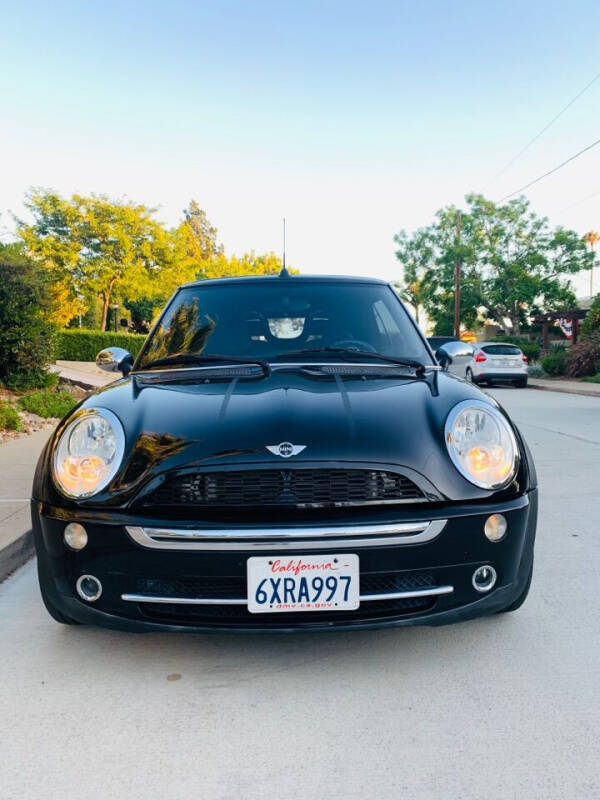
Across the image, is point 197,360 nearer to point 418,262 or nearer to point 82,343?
point 82,343

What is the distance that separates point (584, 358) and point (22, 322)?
18.7m

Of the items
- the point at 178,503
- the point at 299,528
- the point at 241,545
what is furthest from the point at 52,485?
the point at 299,528

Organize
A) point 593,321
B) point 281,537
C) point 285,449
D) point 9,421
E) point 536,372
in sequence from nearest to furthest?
point 281,537 < point 285,449 < point 9,421 < point 593,321 < point 536,372

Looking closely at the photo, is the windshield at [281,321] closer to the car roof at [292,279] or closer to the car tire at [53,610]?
the car roof at [292,279]

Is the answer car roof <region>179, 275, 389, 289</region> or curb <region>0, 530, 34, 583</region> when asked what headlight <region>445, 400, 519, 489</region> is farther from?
curb <region>0, 530, 34, 583</region>

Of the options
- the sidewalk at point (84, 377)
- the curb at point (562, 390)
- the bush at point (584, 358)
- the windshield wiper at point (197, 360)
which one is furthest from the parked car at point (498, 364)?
the windshield wiper at point (197, 360)

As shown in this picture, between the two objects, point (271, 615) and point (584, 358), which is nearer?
point (271, 615)

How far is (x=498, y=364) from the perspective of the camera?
1973 cm

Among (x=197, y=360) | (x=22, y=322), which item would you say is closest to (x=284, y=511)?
(x=197, y=360)

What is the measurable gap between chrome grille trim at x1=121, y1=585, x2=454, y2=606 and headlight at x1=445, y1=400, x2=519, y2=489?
0.41m

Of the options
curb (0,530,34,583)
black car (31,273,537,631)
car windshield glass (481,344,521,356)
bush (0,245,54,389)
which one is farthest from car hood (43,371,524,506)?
car windshield glass (481,344,521,356)

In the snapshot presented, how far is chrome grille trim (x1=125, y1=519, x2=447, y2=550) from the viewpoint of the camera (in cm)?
224

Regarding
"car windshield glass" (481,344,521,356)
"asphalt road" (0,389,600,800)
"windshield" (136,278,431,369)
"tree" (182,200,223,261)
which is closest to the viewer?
"asphalt road" (0,389,600,800)

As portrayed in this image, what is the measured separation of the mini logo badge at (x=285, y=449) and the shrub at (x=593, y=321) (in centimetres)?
2392
